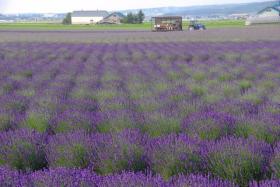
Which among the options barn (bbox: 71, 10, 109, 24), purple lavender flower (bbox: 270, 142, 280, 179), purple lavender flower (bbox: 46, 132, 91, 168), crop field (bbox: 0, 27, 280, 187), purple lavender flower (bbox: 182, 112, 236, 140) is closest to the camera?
crop field (bbox: 0, 27, 280, 187)

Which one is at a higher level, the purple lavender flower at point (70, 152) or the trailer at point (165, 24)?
the purple lavender flower at point (70, 152)

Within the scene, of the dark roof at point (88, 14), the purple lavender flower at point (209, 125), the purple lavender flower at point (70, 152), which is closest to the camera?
the purple lavender flower at point (70, 152)

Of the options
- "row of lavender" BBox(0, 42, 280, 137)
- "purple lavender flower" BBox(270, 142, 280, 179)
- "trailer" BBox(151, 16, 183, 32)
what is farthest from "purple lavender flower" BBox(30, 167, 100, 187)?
"trailer" BBox(151, 16, 183, 32)

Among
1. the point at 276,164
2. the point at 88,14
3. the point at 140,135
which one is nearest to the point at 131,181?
the point at 276,164

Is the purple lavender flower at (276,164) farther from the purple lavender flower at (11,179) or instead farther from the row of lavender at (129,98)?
the purple lavender flower at (11,179)

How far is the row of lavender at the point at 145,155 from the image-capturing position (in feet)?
11.8

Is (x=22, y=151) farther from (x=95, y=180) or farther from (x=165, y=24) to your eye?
(x=165, y=24)

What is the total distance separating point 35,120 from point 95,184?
2830mm

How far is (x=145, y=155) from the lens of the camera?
3928mm

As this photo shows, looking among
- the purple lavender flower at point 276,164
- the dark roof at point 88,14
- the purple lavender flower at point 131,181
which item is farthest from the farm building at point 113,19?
the purple lavender flower at point 131,181

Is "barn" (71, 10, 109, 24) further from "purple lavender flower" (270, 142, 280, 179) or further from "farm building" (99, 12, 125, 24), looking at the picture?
"purple lavender flower" (270, 142, 280, 179)

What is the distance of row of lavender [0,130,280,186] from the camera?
11.8ft

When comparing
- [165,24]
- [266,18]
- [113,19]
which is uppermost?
[165,24]

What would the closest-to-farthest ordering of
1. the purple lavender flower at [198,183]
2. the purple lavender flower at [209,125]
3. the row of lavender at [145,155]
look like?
the purple lavender flower at [198,183], the row of lavender at [145,155], the purple lavender flower at [209,125]
